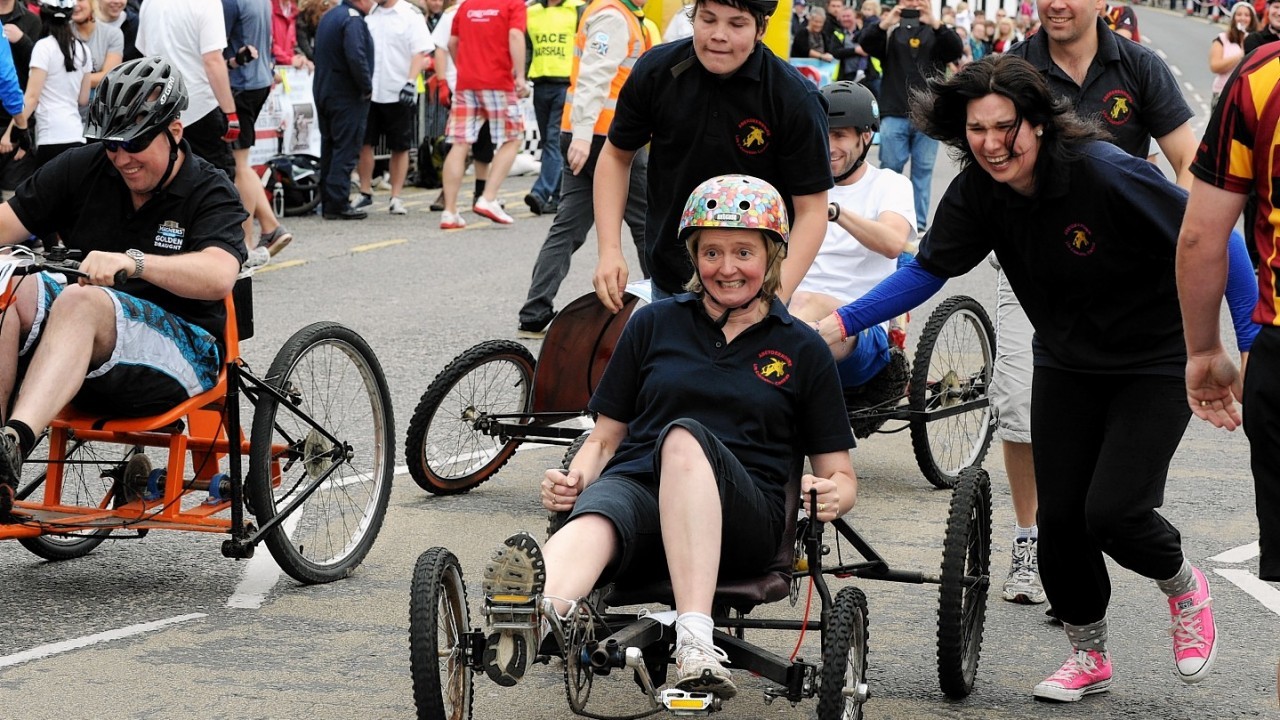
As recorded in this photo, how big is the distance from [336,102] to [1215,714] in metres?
11.1

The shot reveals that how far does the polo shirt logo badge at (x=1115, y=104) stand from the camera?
5371 mm

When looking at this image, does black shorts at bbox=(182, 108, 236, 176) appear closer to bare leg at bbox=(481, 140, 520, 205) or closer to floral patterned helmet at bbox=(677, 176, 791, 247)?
bare leg at bbox=(481, 140, 520, 205)

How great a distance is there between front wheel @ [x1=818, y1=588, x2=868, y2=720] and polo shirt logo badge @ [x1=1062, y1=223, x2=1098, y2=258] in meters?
1.09

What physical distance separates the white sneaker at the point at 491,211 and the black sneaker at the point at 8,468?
1012cm

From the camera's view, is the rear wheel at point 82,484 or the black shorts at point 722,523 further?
the rear wheel at point 82,484

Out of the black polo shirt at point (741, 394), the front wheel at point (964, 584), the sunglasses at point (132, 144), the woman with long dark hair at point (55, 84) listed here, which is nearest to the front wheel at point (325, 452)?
the sunglasses at point (132, 144)

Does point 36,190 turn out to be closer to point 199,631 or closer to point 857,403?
point 199,631

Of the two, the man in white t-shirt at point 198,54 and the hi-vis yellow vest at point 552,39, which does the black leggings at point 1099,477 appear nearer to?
the man in white t-shirt at point 198,54

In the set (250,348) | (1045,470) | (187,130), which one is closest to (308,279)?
(187,130)

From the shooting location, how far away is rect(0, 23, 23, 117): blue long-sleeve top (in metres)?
9.84

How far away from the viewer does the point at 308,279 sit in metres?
11.7

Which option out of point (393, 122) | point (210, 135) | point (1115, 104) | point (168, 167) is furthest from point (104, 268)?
point (393, 122)

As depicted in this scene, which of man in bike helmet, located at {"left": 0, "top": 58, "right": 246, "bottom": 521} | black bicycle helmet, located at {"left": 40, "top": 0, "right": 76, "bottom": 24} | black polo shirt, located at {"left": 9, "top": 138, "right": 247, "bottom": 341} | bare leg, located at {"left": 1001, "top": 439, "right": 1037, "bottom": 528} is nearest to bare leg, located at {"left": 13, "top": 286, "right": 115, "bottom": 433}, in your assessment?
man in bike helmet, located at {"left": 0, "top": 58, "right": 246, "bottom": 521}

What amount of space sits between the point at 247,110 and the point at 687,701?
30.6 ft
